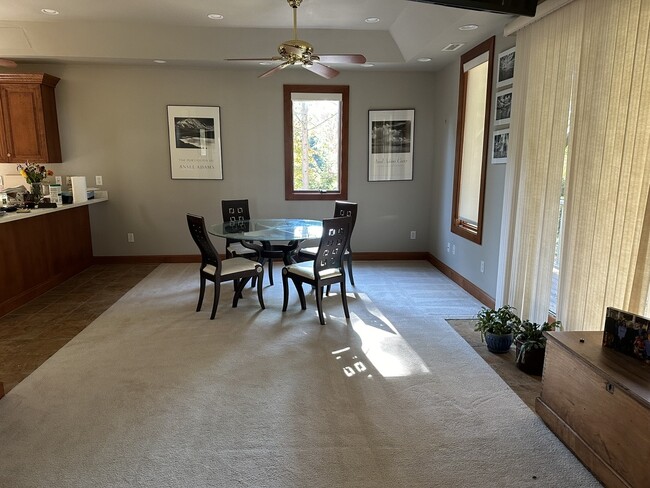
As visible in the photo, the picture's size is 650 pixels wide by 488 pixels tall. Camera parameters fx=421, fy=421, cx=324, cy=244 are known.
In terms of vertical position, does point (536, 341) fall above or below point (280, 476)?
above

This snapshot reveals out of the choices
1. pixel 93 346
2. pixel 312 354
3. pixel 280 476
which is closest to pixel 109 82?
pixel 93 346

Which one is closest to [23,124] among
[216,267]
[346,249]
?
[216,267]

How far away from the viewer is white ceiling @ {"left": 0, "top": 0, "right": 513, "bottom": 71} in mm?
4242

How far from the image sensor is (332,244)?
3799 mm

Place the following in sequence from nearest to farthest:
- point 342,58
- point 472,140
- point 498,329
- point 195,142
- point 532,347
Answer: point 532,347
point 498,329
point 342,58
point 472,140
point 195,142

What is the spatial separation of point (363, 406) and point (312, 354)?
75 centimetres

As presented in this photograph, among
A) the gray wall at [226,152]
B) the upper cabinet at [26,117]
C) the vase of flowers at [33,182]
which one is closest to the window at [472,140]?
the gray wall at [226,152]

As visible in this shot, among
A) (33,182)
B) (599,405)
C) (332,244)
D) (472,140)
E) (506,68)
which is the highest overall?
(506,68)

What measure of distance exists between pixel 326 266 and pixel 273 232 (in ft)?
2.20

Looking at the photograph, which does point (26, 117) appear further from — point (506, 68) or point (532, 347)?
point (532, 347)

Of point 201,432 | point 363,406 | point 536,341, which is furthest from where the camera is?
point 536,341

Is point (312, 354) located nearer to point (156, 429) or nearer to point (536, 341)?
point (156, 429)

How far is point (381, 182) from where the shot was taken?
5.97 m

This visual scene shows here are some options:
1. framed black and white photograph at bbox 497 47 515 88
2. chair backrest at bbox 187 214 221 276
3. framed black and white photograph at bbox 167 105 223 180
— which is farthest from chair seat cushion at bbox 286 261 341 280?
framed black and white photograph at bbox 167 105 223 180
